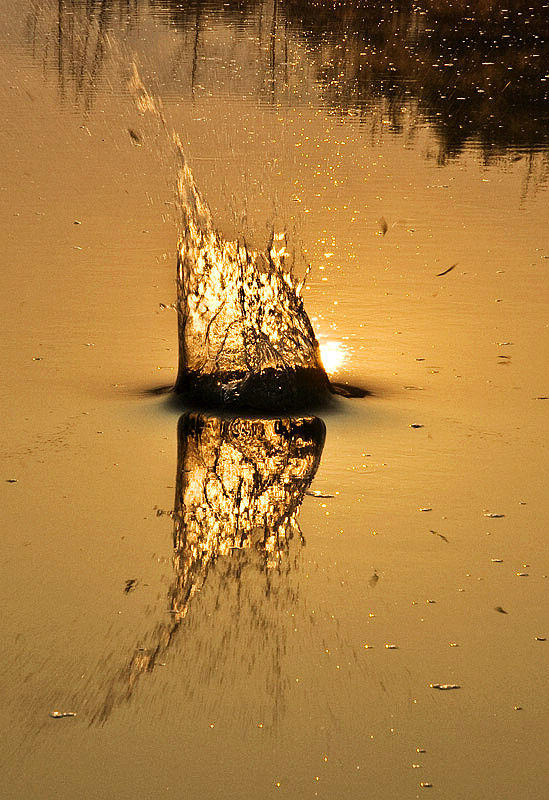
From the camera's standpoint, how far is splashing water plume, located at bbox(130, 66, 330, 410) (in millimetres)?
5840

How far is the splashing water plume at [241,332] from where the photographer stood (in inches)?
230

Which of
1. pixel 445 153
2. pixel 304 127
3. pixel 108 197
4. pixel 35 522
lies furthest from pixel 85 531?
pixel 304 127

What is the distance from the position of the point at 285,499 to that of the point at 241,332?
1484mm

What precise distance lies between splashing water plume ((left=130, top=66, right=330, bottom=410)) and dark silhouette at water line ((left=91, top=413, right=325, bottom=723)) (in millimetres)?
196

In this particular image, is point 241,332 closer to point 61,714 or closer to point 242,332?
point 242,332

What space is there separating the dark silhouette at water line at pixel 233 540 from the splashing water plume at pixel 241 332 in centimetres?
20

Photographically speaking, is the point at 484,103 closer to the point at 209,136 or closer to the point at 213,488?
the point at 209,136

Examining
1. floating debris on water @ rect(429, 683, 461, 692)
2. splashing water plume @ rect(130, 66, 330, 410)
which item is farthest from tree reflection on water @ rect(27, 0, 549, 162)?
floating debris on water @ rect(429, 683, 461, 692)

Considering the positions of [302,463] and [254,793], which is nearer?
[254,793]

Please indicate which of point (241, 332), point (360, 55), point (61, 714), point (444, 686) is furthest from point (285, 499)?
point (360, 55)

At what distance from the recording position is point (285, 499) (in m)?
4.83

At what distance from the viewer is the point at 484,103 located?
15.0 m

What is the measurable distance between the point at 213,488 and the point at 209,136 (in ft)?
24.1

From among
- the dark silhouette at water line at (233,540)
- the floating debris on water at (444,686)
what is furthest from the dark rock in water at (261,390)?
the floating debris on water at (444,686)
